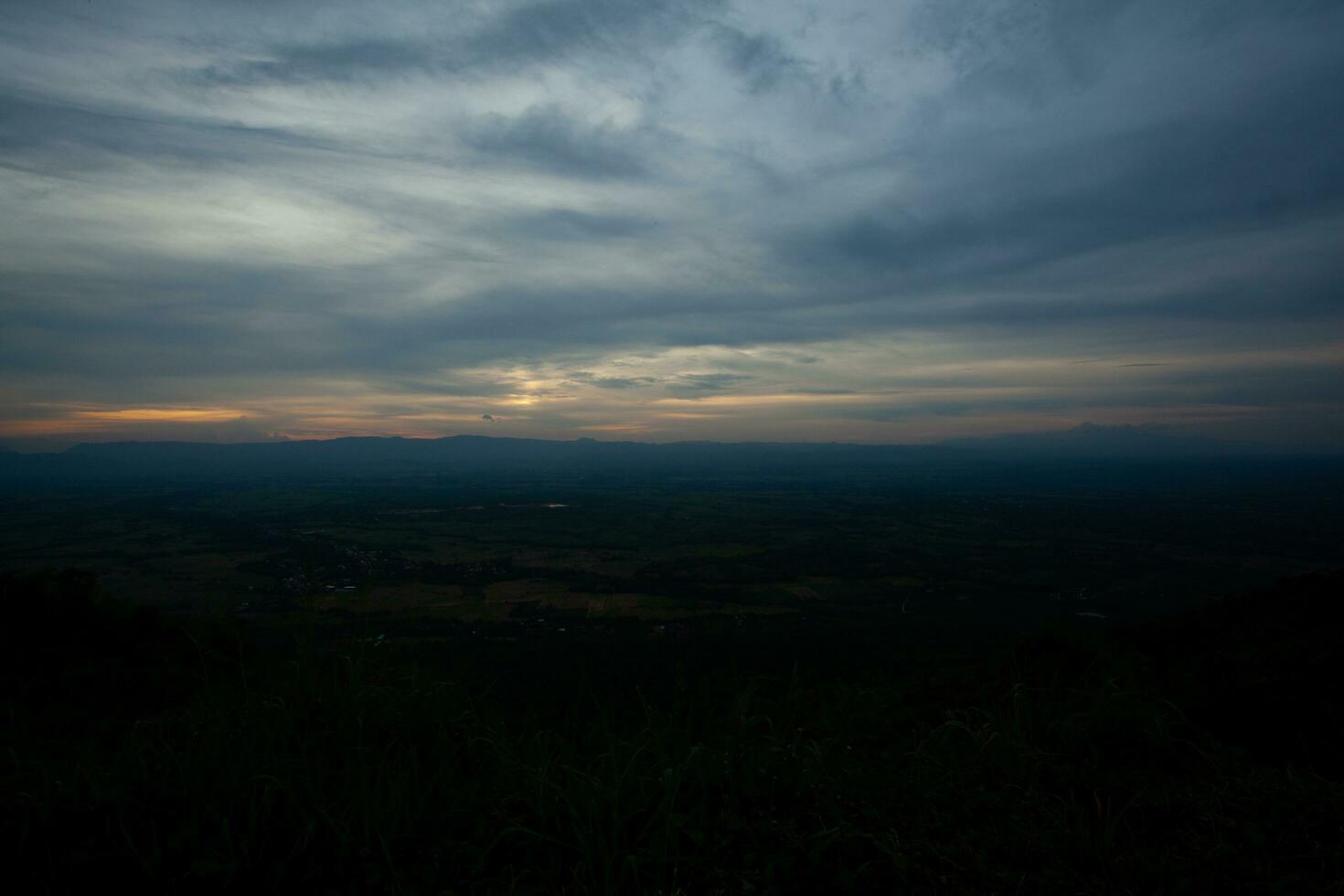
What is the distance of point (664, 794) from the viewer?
286 centimetres

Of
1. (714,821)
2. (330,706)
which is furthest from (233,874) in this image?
(714,821)

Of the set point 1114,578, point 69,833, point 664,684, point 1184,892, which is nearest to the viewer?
point 1184,892

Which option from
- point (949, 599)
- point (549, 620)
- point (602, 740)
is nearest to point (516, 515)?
point (549, 620)

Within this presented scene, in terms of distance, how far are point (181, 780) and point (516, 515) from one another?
77.7 metres

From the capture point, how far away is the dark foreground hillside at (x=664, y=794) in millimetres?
2439

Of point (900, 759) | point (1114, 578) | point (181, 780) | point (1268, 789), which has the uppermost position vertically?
point (181, 780)

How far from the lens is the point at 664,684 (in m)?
17.1

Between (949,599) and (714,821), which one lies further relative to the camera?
(949,599)

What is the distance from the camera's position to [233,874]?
2381 mm

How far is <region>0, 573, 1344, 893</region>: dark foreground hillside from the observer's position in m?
2.44

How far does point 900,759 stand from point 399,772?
9.52 ft

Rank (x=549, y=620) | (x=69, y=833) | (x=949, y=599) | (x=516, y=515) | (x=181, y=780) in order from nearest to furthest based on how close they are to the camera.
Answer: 1. (x=69, y=833)
2. (x=181, y=780)
3. (x=549, y=620)
4. (x=949, y=599)
5. (x=516, y=515)

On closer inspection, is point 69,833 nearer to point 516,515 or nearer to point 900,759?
point 900,759

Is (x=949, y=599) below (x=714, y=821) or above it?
below
